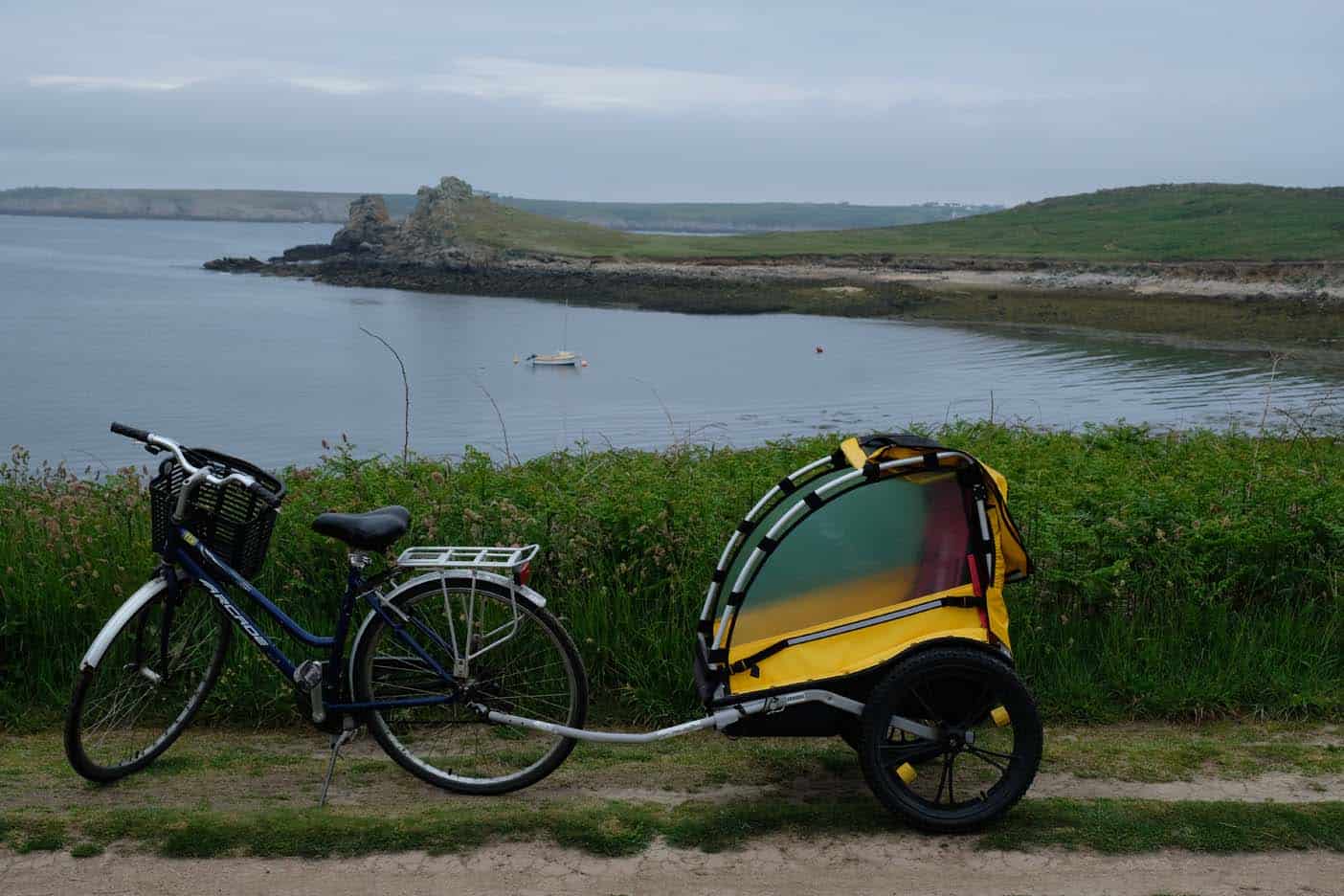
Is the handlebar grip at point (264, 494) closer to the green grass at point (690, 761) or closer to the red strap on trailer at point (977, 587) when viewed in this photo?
the green grass at point (690, 761)

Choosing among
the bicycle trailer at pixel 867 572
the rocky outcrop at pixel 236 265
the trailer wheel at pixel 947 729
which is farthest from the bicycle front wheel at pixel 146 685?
the rocky outcrop at pixel 236 265

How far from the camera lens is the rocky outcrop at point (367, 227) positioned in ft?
367

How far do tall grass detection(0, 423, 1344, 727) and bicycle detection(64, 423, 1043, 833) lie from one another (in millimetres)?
902

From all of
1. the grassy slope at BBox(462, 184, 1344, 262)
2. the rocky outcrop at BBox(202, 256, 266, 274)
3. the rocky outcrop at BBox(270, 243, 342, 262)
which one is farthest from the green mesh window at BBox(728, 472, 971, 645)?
the rocky outcrop at BBox(270, 243, 342, 262)

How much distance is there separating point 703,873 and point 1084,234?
376 ft

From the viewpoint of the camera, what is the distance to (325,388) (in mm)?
45406

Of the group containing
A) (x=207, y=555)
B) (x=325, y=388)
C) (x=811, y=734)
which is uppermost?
(x=207, y=555)

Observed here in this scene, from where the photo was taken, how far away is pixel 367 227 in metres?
113

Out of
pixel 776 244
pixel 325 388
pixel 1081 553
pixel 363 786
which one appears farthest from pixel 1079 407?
pixel 776 244

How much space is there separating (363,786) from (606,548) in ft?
6.52

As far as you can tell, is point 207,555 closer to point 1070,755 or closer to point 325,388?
point 1070,755

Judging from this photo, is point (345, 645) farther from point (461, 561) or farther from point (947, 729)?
point (947, 729)

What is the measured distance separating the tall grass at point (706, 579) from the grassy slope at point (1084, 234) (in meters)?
81.3

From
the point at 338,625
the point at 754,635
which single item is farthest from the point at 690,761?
the point at 338,625
